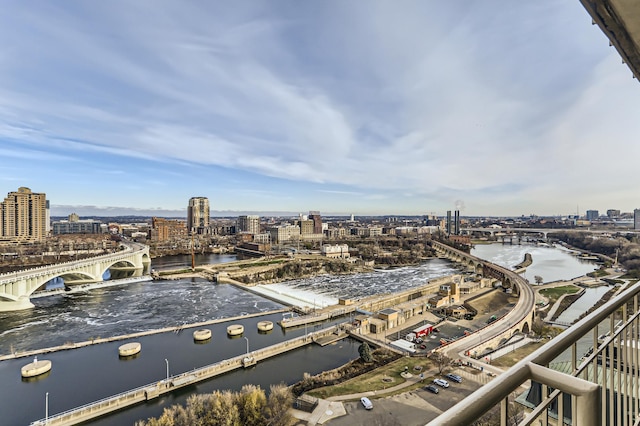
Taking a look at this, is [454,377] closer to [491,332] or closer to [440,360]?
[440,360]

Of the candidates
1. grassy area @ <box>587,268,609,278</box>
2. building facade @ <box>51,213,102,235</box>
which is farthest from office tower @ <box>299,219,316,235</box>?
building facade @ <box>51,213,102,235</box>

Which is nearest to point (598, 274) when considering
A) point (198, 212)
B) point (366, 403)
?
point (366, 403)

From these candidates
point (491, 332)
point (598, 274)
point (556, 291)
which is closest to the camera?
point (491, 332)

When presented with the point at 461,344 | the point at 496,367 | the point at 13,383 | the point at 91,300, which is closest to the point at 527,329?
the point at 461,344

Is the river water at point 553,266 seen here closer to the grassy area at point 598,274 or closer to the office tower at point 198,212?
the grassy area at point 598,274

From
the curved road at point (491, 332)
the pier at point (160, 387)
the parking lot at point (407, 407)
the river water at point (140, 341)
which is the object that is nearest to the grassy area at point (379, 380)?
the parking lot at point (407, 407)

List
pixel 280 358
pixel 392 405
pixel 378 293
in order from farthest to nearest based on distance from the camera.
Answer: pixel 378 293 < pixel 280 358 < pixel 392 405

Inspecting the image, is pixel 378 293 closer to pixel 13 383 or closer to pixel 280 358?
pixel 280 358
